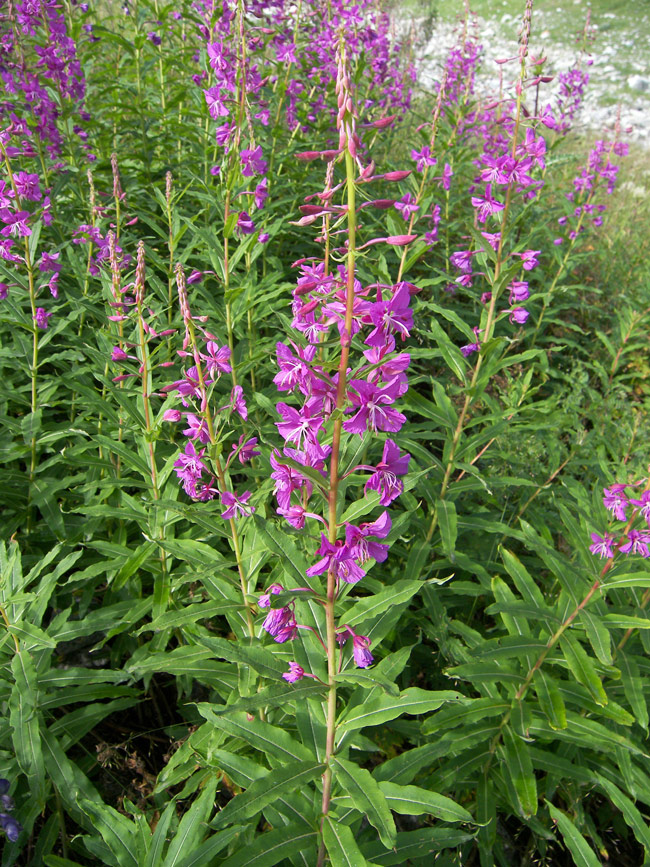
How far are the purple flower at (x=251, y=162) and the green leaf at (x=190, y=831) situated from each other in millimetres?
3324

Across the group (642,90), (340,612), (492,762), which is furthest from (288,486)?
(642,90)

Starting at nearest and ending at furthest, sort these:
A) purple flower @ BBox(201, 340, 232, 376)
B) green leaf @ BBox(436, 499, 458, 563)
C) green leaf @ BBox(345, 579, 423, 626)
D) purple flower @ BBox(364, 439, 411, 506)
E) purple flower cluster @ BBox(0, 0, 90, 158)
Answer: purple flower @ BBox(364, 439, 411, 506) < green leaf @ BBox(345, 579, 423, 626) < purple flower @ BBox(201, 340, 232, 376) < green leaf @ BBox(436, 499, 458, 563) < purple flower cluster @ BBox(0, 0, 90, 158)

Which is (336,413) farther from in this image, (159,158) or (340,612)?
(159,158)

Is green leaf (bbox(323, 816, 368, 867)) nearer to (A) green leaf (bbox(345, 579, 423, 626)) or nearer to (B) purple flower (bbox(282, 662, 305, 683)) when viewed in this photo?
(B) purple flower (bbox(282, 662, 305, 683))

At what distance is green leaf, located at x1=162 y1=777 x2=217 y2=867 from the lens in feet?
6.23

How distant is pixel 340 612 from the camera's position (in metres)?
2.46

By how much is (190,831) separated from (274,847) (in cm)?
29

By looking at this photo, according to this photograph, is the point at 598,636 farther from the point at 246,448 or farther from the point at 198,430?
the point at 198,430

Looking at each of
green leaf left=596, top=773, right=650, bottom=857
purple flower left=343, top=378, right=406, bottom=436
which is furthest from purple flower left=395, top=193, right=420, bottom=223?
green leaf left=596, top=773, right=650, bottom=857

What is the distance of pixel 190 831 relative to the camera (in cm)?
195

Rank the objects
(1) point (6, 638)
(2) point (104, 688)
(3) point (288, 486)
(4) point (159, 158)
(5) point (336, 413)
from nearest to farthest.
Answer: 1. (5) point (336, 413)
2. (3) point (288, 486)
3. (1) point (6, 638)
4. (2) point (104, 688)
5. (4) point (159, 158)

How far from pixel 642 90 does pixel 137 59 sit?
35.6 meters

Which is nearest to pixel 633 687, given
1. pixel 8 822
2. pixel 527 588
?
pixel 527 588

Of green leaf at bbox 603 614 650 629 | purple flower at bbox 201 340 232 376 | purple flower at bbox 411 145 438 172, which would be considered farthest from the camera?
purple flower at bbox 411 145 438 172
